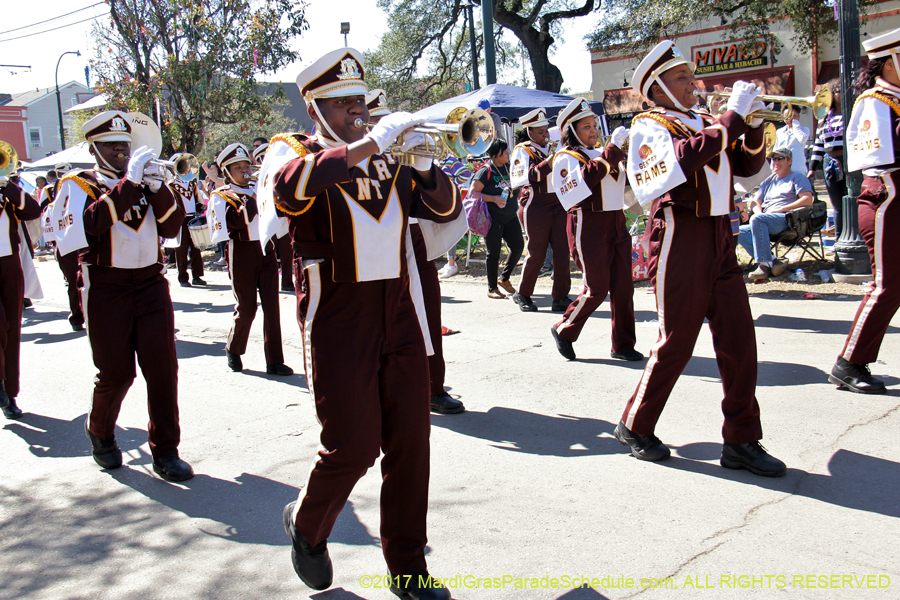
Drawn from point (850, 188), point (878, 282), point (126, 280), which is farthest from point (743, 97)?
point (850, 188)

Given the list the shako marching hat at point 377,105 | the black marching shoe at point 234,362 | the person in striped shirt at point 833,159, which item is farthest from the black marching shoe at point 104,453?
the person in striped shirt at point 833,159

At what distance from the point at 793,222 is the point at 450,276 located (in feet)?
17.8

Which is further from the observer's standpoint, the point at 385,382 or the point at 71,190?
the point at 71,190

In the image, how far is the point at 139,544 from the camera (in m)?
3.79

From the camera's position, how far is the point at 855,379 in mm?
5355

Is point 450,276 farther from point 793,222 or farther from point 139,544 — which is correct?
point 139,544

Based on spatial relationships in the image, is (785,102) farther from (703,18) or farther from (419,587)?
(703,18)

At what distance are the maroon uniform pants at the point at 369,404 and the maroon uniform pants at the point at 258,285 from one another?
13.2ft

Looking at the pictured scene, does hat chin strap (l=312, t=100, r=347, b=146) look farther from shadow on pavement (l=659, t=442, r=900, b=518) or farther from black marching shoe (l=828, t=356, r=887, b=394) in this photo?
black marching shoe (l=828, t=356, r=887, b=394)

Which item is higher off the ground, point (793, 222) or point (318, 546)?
point (793, 222)

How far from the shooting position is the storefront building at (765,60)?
24234mm

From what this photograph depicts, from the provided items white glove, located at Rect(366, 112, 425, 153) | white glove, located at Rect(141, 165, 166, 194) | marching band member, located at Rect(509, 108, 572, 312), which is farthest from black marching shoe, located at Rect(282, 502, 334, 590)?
marching band member, located at Rect(509, 108, 572, 312)

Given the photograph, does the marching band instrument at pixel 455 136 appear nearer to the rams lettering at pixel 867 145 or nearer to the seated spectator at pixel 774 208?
the rams lettering at pixel 867 145

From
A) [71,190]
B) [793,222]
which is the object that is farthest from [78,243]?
[793,222]
